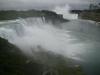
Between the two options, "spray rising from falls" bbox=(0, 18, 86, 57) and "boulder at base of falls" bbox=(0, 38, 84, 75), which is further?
"spray rising from falls" bbox=(0, 18, 86, 57)

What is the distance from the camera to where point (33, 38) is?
28.3 meters

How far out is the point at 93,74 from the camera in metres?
15.7

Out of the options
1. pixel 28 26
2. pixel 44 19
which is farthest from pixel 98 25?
pixel 28 26

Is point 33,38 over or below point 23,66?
below

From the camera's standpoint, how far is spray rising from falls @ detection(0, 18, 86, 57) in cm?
2152

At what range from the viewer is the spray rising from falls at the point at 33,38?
70.6 feet

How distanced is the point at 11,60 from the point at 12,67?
3.89ft

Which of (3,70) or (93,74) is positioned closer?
(3,70)

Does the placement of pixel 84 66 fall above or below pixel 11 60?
below

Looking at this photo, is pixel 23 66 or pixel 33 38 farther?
pixel 33 38

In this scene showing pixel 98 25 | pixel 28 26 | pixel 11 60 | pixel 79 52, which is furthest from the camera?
pixel 98 25

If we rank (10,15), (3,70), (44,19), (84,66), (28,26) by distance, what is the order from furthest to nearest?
1. (44,19)
2. (10,15)
3. (28,26)
4. (84,66)
5. (3,70)

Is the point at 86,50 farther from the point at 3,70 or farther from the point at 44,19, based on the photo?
the point at 44,19

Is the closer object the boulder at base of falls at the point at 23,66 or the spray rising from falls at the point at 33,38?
the boulder at base of falls at the point at 23,66
